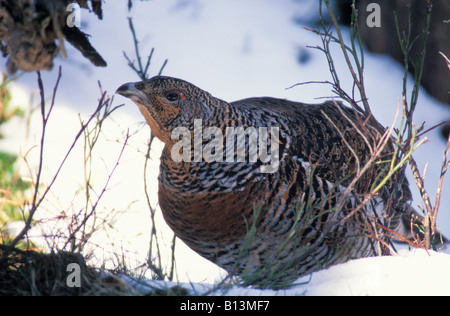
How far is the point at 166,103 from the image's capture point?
1.82 metres

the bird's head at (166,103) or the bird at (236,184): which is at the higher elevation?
the bird's head at (166,103)

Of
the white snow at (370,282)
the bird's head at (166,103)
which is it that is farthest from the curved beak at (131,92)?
the white snow at (370,282)

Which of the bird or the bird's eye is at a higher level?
the bird's eye

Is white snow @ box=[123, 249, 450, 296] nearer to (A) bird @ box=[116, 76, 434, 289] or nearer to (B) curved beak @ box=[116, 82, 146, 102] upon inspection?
(A) bird @ box=[116, 76, 434, 289]

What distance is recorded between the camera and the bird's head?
5.98 feet

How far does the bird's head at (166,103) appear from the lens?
5.98 ft

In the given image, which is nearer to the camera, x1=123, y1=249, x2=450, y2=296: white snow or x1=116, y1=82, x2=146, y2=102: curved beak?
x1=123, y1=249, x2=450, y2=296: white snow

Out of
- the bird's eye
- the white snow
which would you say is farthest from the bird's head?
the white snow

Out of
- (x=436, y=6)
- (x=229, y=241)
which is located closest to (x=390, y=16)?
(x=436, y=6)

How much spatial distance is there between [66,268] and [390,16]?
10.4 ft

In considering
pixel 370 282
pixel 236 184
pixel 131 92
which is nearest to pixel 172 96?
pixel 131 92

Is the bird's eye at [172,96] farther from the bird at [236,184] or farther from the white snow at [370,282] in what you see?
the white snow at [370,282]
